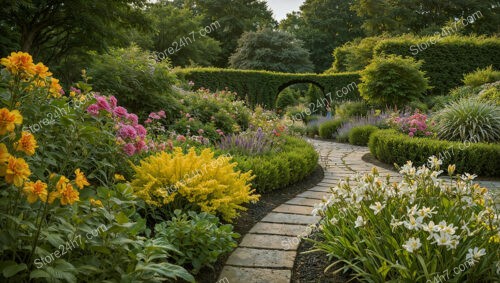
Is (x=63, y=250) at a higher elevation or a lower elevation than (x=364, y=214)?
higher

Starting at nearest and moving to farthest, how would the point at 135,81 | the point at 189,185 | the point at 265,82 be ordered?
the point at 189,185 < the point at 135,81 < the point at 265,82

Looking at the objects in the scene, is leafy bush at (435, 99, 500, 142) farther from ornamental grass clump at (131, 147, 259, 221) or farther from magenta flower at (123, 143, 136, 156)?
magenta flower at (123, 143, 136, 156)

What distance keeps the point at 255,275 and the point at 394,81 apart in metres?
10.5

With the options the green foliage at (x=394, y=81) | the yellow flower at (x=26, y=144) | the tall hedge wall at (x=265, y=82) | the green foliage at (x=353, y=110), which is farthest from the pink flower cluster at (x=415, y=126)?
the tall hedge wall at (x=265, y=82)

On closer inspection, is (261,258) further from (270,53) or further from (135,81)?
(270,53)

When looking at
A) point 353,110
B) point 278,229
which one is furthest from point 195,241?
point 353,110

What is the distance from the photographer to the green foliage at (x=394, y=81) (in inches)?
448

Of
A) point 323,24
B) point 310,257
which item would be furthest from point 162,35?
point 310,257

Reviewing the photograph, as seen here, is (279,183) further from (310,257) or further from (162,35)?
(162,35)

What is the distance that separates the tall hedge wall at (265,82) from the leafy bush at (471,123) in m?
9.53

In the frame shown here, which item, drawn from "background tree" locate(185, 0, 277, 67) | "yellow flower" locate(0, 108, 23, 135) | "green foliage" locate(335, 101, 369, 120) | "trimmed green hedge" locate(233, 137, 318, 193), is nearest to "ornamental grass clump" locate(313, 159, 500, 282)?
"trimmed green hedge" locate(233, 137, 318, 193)

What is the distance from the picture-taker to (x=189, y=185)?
2893 millimetres

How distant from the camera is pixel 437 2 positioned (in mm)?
26344

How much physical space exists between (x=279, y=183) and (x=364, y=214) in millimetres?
2368
